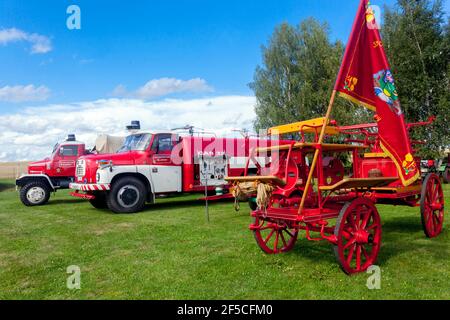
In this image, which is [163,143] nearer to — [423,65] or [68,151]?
[68,151]

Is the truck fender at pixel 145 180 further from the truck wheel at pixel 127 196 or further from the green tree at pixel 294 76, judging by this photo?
the green tree at pixel 294 76

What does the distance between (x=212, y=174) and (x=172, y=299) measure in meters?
8.00

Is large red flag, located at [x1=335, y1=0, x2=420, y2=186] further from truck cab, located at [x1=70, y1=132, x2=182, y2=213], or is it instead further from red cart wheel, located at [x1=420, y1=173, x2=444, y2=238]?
truck cab, located at [x1=70, y1=132, x2=182, y2=213]

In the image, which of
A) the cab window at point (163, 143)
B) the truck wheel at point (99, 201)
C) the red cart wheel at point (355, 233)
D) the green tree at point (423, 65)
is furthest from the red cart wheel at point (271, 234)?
the green tree at point (423, 65)

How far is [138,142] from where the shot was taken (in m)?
12.0

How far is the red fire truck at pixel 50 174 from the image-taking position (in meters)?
13.8

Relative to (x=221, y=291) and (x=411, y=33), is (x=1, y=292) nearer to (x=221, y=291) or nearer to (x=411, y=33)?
(x=221, y=291)

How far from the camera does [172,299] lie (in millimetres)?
4129

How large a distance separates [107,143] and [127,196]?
25.8ft

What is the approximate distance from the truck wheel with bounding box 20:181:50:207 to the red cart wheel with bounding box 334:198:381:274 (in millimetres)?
11937

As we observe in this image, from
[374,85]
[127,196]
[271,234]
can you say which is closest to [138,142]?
[127,196]

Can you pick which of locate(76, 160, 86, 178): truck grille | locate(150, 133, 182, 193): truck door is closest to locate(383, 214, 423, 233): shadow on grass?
locate(150, 133, 182, 193): truck door

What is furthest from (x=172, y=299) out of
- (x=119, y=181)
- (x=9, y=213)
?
(x=9, y=213)

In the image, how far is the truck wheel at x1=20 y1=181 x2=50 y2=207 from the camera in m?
13.7
